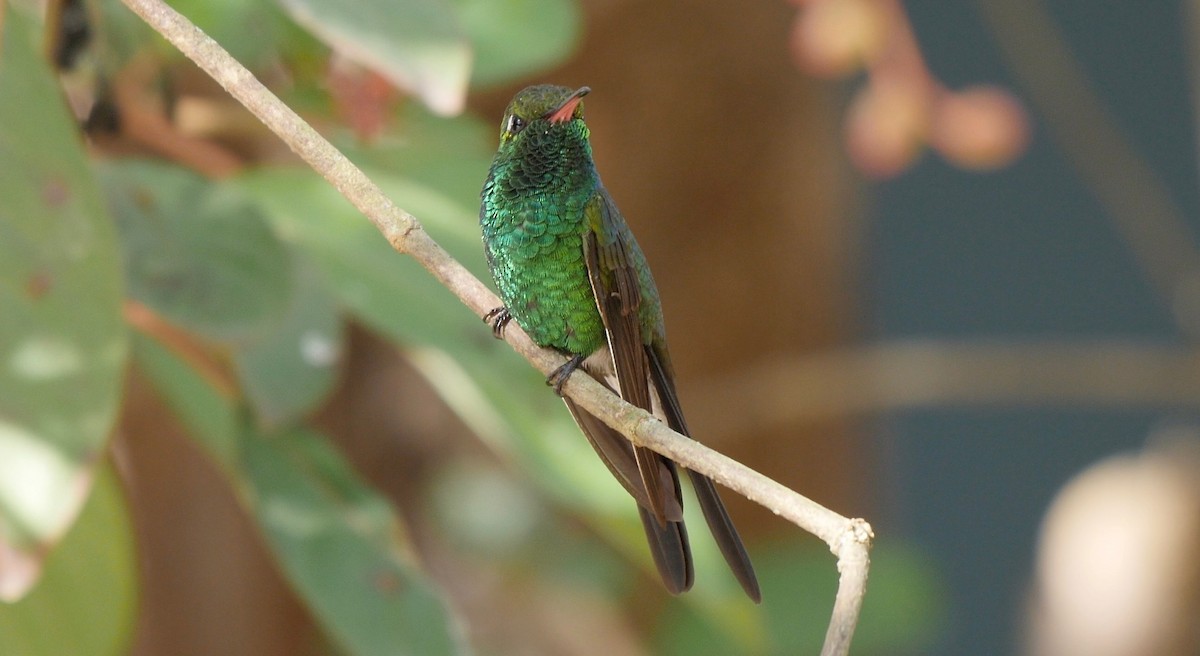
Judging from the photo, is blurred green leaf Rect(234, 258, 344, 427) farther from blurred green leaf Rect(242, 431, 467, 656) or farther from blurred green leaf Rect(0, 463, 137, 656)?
blurred green leaf Rect(0, 463, 137, 656)

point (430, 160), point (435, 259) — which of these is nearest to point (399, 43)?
point (435, 259)

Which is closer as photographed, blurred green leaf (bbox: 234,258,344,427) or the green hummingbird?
the green hummingbird

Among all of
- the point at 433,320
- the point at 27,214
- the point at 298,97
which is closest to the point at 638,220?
the point at 298,97

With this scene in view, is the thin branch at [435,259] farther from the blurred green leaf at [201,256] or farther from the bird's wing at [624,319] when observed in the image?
the blurred green leaf at [201,256]

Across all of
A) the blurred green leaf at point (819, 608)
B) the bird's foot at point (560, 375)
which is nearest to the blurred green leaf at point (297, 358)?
the bird's foot at point (560, 375)

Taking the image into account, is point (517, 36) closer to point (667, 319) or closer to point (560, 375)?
point (560, 375)

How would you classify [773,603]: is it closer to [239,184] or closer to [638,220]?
[638,220]

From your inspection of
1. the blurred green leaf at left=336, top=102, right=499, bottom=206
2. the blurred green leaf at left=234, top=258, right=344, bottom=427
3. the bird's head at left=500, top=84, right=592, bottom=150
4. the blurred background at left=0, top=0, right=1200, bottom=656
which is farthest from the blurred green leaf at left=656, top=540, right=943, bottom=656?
the bird's head at left=500, top=84, right=592, bottom=150
